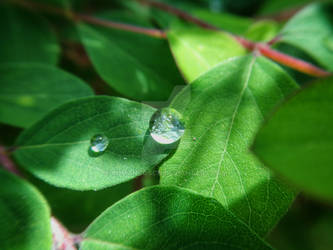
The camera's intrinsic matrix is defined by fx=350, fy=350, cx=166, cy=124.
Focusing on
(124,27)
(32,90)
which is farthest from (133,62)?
(32,90)

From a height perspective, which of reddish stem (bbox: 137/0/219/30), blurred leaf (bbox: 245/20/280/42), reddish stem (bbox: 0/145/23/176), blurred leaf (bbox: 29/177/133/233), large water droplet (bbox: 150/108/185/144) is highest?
blurred leaf (bbox: 245/20/280/42)

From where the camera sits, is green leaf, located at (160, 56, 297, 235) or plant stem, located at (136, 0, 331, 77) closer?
green leaf, located at (160, 56, 297, 235)

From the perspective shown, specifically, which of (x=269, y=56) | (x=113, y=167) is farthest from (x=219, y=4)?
(x=113, y=167)

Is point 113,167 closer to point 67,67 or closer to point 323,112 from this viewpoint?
point 323,112

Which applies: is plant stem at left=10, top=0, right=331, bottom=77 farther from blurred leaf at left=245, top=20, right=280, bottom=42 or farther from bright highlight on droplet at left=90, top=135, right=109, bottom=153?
bright highlight on droplet at left=90, top=135, right=109, bottom=153

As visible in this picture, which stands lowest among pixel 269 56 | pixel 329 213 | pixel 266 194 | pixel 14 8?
pixel 329 213

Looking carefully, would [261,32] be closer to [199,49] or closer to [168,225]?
[199,49]

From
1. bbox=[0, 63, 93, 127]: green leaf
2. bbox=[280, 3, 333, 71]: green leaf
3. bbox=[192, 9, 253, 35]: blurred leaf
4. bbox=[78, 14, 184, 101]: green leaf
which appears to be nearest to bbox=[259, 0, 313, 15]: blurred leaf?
bbox=[192, 9, 253, 35]: blurred leaf

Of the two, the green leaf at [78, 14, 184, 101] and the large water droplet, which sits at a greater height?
the large water droplet
